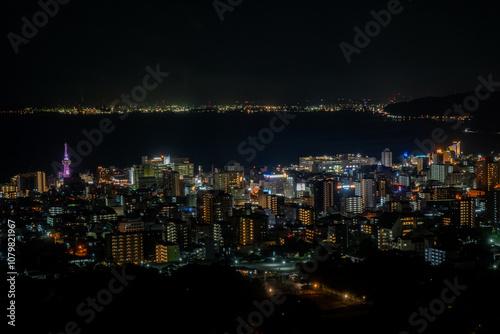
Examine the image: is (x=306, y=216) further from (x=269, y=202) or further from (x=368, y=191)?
(x=368, y=191)

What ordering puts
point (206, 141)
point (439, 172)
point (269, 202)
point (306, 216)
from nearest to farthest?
point (306, 216) → point (269, 202) → point (439, 172) → point (206, 141)

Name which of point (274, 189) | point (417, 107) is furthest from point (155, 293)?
point (417, 107)

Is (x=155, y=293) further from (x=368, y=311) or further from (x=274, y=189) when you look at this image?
(x=274, y=189)

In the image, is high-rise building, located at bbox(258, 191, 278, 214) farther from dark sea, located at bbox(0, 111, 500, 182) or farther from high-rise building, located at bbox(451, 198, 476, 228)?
dark sea, located at bbox(0, 111, 500, 182)

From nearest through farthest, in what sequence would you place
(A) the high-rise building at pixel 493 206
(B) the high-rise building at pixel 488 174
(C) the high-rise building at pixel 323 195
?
(A) the high-rise building at pixel 493 206 < (C) the high-rise building at pixel 323 195 < (B) the high-rise building at pixel 488 174

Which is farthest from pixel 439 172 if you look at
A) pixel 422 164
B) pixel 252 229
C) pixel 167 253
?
pixel 167 253

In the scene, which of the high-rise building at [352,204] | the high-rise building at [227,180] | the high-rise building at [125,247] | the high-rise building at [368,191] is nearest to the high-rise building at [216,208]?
the high-rise building at [125,247]

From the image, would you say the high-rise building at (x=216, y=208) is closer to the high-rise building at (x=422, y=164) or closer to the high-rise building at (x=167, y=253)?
the high-rise building at (x=167, y=253)

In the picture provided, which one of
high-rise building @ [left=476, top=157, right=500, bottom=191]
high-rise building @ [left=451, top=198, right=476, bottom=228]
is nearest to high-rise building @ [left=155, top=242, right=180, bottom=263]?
high-rise building @ [left=451, top=198, right=476, bottom=228]
